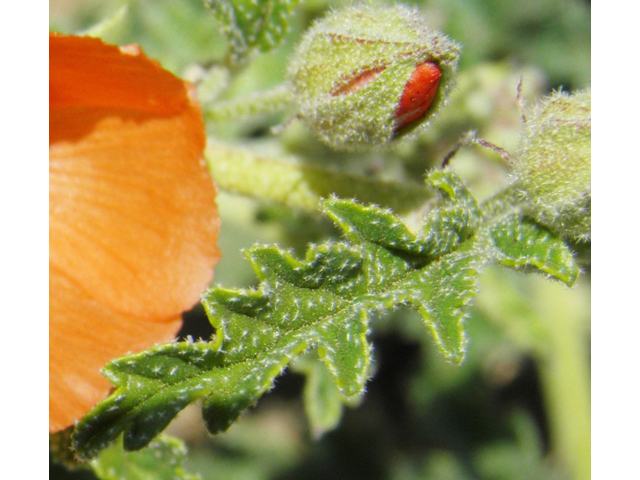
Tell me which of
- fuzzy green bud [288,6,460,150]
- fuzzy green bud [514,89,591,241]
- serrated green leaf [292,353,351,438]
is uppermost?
fuzzy green bud [288,6,460,150]

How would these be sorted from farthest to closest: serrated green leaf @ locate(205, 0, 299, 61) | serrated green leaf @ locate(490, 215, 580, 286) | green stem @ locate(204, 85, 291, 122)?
1. green stem @ locate(204, 85, 291, 122)
2. serrated green leaf @ locate(205, 0, 299, 61)
3. serrated green leaf @ locate(490, 215, 580, 286)

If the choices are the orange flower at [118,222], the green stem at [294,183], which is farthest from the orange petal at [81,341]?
the green stem at [294,183]

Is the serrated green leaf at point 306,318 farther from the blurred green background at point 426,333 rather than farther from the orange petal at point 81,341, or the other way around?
the blurred green background at point 426,333

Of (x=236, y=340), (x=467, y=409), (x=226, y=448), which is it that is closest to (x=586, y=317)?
(x=467, y=409)

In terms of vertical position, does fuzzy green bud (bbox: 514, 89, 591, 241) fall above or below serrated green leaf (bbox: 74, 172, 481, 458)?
above

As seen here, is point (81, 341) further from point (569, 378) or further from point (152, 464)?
point (569, 378)

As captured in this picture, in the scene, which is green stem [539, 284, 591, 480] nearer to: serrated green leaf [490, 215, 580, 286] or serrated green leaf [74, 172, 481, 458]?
serrated green leaf [490, 215, 580, 286]

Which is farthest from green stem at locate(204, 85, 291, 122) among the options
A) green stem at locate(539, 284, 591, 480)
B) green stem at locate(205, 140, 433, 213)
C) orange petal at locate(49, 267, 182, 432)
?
green stem at locate(539, 284, 591, 480)
